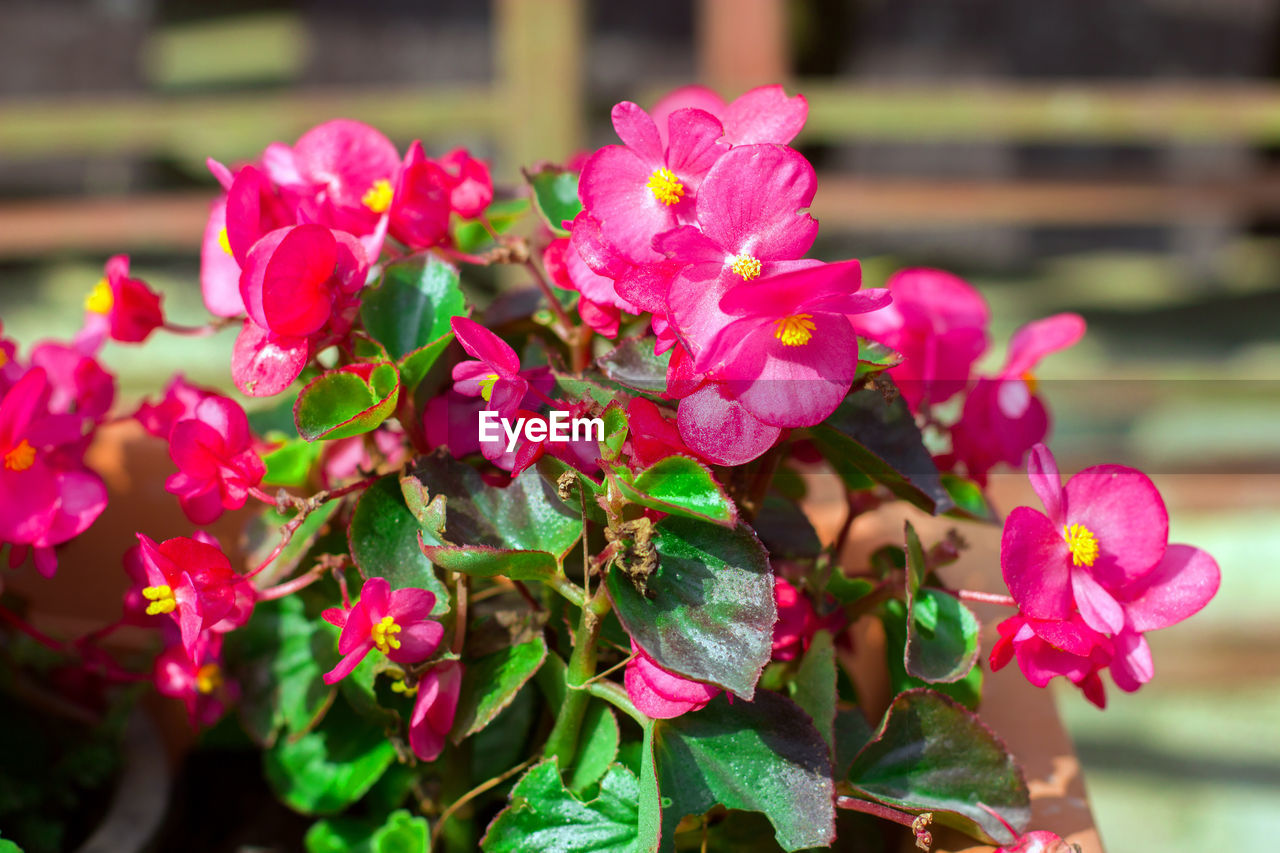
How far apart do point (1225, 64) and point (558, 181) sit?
2595mm

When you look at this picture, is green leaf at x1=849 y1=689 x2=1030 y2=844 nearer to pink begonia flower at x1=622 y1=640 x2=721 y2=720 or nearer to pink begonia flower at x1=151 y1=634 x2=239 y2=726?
pink begonia flower at x1=622 y1=640 x2=721 y2=720

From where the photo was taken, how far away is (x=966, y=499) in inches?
19.3

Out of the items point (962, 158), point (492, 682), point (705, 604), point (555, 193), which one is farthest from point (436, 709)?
point (962, 158)

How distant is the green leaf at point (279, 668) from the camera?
19.7 inches

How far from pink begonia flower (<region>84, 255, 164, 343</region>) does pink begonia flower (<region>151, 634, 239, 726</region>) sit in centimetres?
15

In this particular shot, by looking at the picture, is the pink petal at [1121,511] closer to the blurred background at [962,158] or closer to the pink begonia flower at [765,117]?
the pink begonia flower at [765,117]

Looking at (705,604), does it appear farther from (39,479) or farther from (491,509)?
(39,479)

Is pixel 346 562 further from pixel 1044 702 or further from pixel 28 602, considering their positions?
pixel 1044 702

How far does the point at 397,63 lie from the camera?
99.6 inches

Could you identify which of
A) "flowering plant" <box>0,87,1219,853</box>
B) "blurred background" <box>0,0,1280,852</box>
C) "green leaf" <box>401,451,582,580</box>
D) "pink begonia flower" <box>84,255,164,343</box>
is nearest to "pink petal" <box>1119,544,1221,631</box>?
"flowering plant" <box>0,87,1219,853</box>

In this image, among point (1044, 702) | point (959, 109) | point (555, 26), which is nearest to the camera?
point (1044, 702)

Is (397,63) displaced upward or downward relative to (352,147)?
downward

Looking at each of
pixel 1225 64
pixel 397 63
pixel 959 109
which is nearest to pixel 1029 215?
pixel 959 109

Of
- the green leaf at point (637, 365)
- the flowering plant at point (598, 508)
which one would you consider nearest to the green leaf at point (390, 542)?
the flowering plant at point (598, 508)
